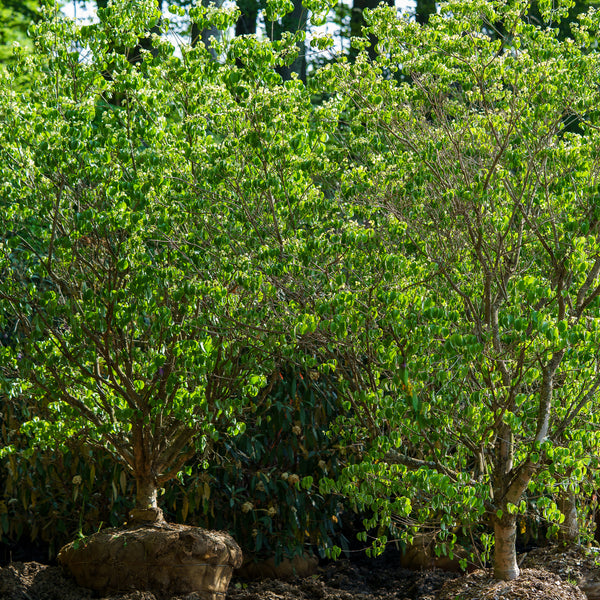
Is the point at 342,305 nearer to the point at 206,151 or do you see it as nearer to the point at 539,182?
the point at 206,151

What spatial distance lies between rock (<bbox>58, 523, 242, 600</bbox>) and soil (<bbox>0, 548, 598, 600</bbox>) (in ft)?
0.38

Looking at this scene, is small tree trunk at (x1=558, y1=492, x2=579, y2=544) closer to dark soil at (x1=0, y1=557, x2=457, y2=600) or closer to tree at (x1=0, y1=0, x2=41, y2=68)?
dark soil at (x1=0, y1=557, x2=457, y2=600)

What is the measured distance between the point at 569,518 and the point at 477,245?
3.11 m

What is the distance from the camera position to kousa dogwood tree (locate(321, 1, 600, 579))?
14.5 ft

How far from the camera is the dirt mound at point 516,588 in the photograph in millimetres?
5289

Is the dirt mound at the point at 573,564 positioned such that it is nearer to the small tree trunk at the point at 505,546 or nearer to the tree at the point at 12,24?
the small tree trunk at the point at 505,546

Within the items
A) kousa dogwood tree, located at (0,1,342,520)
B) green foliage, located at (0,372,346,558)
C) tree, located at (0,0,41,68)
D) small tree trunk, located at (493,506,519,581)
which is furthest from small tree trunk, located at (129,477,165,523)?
tree, located at (0,0,41,68)

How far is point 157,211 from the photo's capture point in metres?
4.76

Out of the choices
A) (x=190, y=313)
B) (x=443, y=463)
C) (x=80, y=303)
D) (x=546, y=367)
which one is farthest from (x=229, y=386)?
(x=546, y=367)

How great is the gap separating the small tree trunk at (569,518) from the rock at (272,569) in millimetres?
2504

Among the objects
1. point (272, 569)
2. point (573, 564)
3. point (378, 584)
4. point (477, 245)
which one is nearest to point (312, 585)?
point (272, 569)

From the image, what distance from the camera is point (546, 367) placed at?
4.84 metres

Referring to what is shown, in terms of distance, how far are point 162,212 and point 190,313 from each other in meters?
0.74

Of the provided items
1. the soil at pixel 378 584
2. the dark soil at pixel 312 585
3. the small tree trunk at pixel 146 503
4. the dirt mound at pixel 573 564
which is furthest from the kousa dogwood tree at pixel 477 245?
the small tree trunk at pixel 146 503
